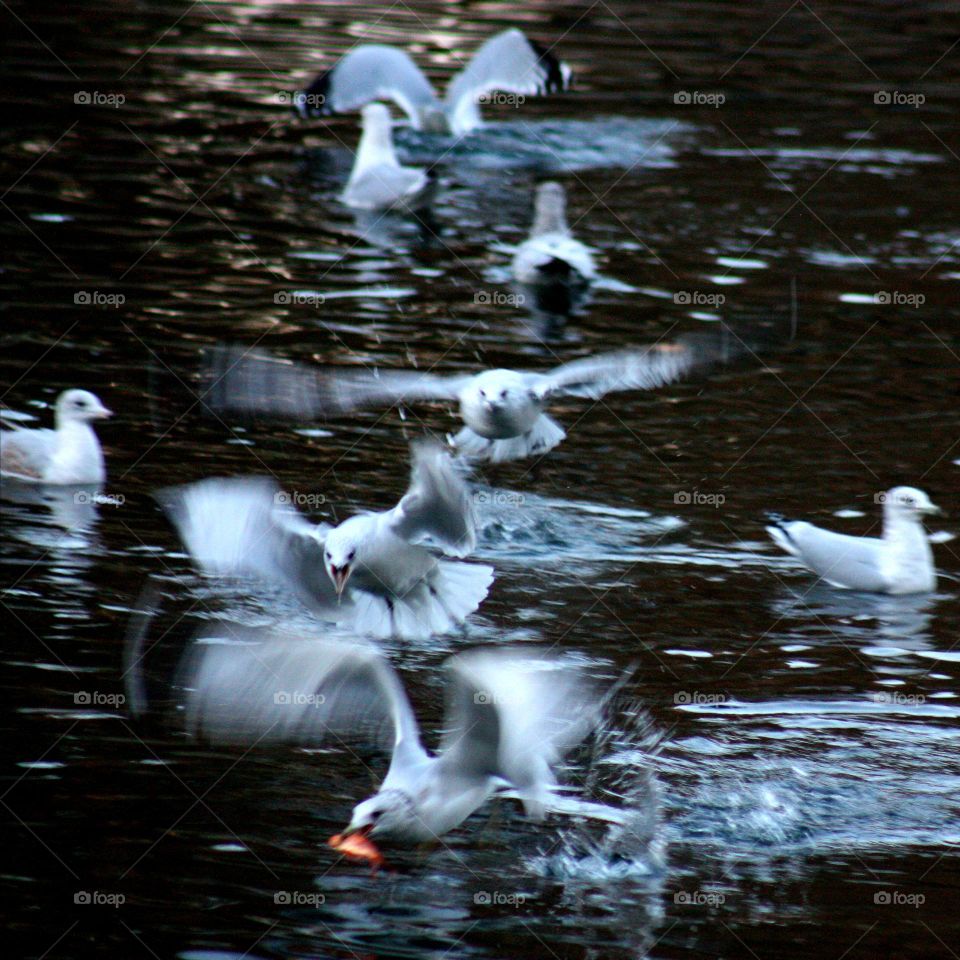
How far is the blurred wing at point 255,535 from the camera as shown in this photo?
619 cm

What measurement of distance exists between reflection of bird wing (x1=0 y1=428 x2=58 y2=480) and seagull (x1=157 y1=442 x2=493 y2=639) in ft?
4.57

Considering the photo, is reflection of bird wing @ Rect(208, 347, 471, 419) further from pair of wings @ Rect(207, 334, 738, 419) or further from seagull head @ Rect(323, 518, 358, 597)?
seagull head @ Rect(323, 518, 358, 597)

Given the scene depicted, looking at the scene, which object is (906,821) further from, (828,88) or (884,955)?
(828,88)

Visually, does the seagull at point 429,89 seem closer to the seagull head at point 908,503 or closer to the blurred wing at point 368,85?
the blurred wing at point 368,85

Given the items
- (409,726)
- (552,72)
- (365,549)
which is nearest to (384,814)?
(409,726)

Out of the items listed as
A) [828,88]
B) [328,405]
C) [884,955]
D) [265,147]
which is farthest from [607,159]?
[884,955]

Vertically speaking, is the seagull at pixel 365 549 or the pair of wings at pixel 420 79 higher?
the pair of wings at pixel 420 79

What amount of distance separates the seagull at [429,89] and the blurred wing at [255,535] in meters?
8.87

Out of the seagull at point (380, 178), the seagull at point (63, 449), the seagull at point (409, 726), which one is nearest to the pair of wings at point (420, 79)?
the seagull at point (380, 178)

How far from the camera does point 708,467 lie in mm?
9109

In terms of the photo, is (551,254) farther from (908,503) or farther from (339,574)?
(339,574)

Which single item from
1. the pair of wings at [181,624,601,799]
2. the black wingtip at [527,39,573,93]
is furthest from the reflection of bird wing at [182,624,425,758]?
the black wingtip at [527,39,573,93]

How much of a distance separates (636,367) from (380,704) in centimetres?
260

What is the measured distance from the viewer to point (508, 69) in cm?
1497
